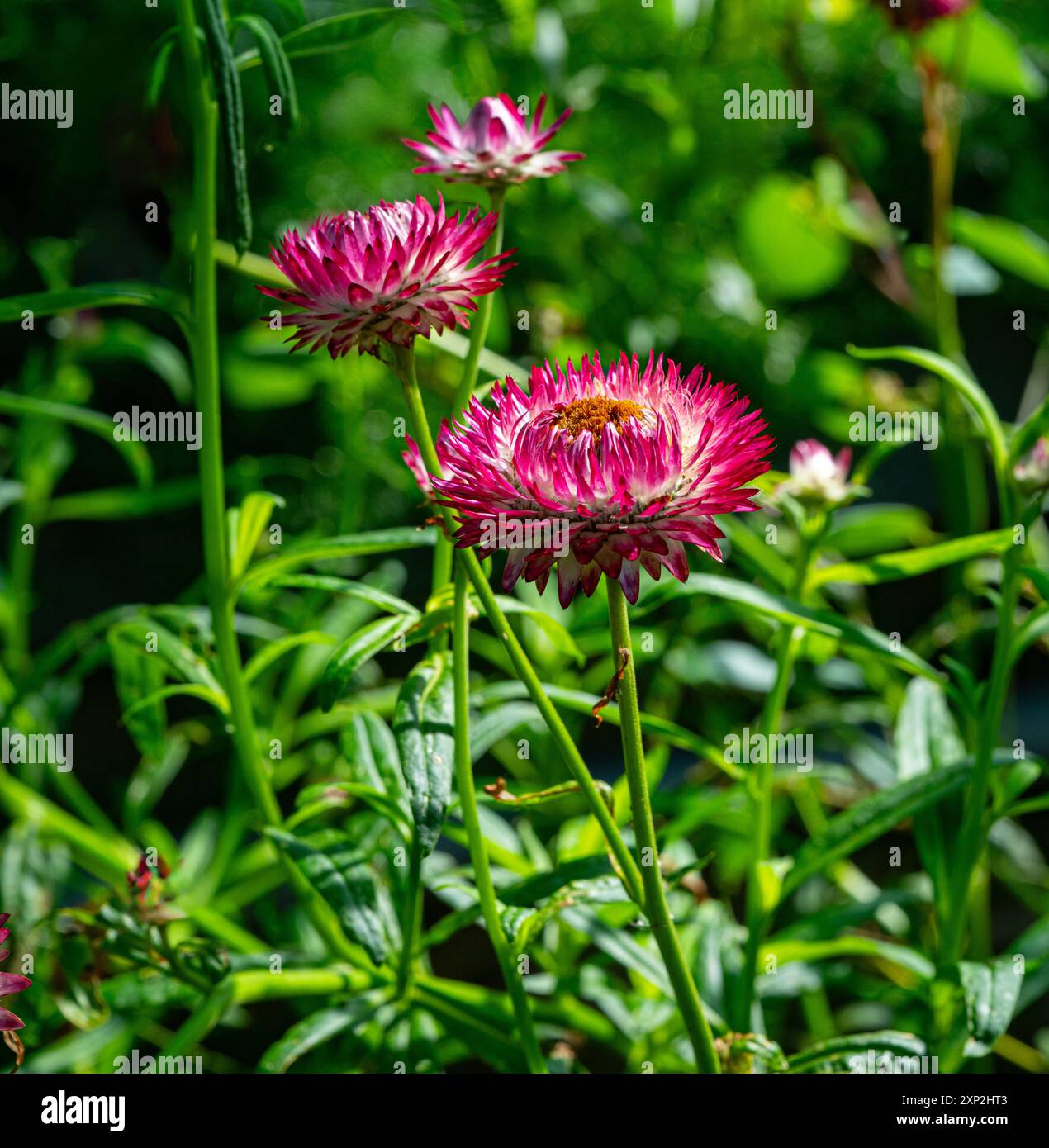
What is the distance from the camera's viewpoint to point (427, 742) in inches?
16.3

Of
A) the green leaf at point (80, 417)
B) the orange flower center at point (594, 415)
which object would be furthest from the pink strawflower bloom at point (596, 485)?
the green leaf at point (80, 417)

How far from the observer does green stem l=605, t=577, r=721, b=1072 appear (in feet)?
1.13

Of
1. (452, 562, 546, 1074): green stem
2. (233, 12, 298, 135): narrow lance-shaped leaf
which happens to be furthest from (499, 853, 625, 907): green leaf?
(233, 12, 298, 135): narrow lance-shaped leaf

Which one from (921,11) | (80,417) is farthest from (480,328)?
(921,11)

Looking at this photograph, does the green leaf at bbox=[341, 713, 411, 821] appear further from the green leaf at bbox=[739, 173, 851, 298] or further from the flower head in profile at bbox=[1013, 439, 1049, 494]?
the green leaf at bbox=[739, 173, 851, 298]

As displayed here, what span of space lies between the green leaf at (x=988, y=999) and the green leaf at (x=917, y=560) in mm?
174

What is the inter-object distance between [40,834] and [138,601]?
0.35m

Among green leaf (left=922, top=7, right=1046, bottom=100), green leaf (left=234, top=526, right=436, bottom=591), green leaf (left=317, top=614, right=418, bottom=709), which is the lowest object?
green leaf (left=317, top=614, right=418, bottom=709)

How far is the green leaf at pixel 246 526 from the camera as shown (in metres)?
0.54

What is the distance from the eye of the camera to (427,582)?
1057 mm

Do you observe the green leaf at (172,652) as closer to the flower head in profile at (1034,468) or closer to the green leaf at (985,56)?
the flower head in profile at (1034,468)

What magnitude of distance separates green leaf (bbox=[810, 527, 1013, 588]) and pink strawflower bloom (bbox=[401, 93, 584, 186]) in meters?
0.23

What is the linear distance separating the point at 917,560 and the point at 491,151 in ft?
0.84
